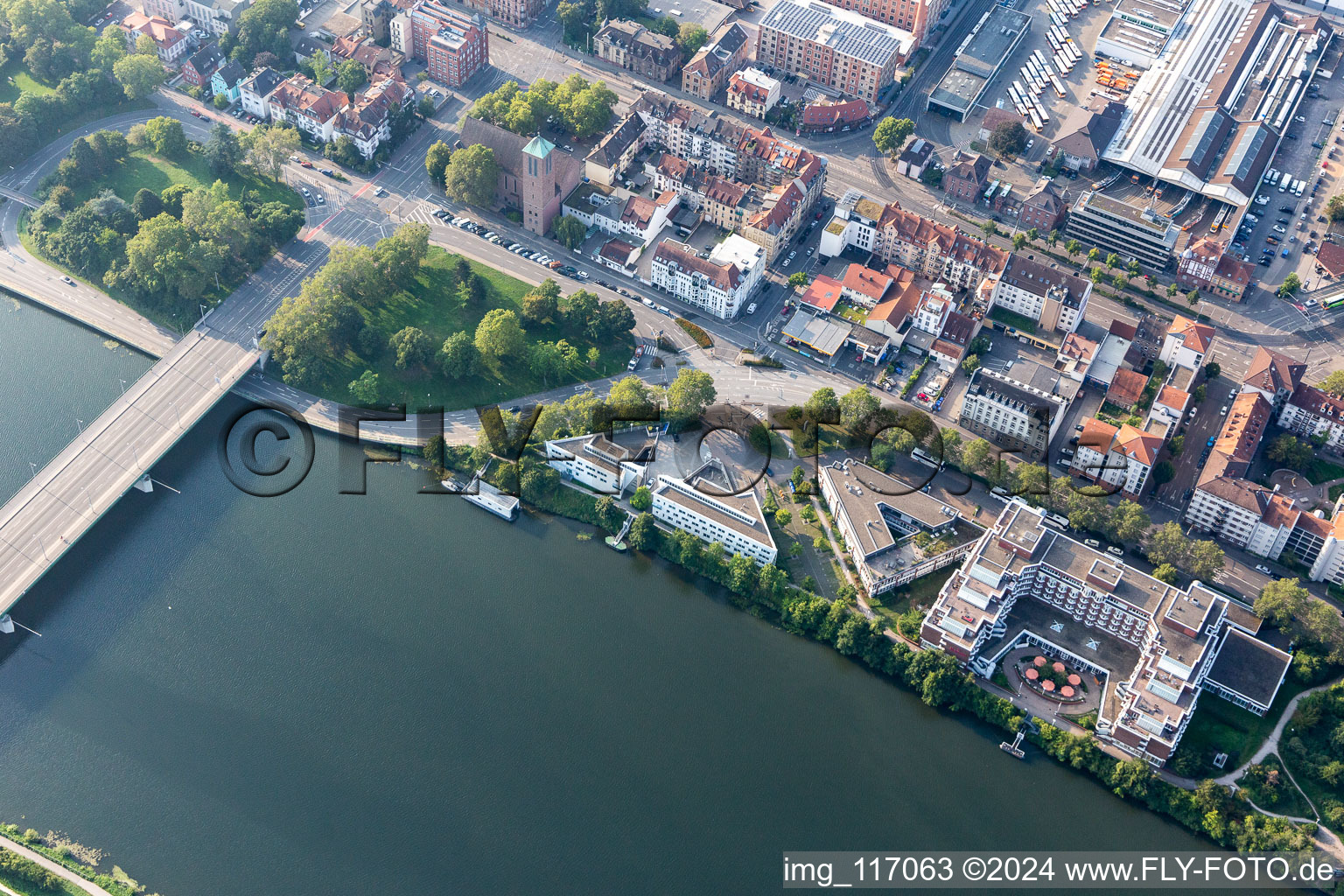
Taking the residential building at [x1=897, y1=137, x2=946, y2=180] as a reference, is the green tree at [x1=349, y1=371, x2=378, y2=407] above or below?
below

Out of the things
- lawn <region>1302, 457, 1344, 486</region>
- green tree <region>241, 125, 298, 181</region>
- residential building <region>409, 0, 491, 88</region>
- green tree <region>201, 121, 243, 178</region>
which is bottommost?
green tree <region>201, 121, 243, 178</region>

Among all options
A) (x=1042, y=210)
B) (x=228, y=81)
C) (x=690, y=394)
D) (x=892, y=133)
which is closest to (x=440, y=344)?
(x=690, y=394)

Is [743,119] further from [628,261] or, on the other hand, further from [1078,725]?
[1078,725]

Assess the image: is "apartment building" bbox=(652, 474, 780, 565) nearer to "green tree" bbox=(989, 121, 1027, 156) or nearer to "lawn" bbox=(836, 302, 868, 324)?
"lawn" bbox=(836, 302, 868, 324)

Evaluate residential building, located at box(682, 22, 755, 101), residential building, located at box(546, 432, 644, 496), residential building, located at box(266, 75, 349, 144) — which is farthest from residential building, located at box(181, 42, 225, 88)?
residential building, located at box(546, 432, 644, 496)

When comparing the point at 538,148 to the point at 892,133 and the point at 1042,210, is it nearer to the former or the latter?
the point at 892,133

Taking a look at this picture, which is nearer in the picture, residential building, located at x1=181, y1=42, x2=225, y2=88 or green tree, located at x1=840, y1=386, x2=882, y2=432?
green tree, located at x1=840, y1=386, x2=882, y2=432

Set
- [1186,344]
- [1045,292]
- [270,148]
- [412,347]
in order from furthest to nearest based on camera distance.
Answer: [270,148], [1045,292], [1186,344], [412,347]
